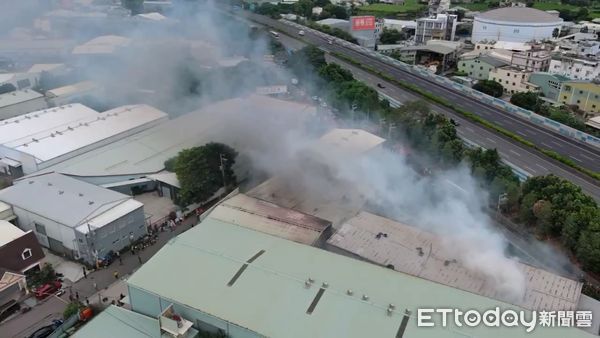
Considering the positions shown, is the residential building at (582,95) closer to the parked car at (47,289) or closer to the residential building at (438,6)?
the residential building at (438,6)

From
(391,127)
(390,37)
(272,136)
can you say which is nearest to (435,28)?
(390,37)

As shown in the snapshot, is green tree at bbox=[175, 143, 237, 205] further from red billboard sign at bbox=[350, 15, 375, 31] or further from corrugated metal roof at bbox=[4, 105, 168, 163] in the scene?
red billboard sign at bbox=[350, 15, 375, 31]

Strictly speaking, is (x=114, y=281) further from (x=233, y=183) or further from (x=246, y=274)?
(x=233, y=183)

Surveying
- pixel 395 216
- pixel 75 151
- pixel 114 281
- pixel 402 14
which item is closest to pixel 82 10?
pixel 75 151

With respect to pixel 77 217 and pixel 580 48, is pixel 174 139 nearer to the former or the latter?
pixel 77 217

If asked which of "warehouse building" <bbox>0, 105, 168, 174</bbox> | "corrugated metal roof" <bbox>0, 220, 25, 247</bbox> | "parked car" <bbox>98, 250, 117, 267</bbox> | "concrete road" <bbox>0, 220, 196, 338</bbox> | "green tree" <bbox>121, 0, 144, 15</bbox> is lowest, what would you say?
"concrete road" <bbox>0, 220, 196, 338</bbox>

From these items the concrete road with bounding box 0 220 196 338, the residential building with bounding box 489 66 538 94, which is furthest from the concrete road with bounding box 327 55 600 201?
the concrete road with bounding box 0 220 196 338

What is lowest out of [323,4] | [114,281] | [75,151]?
[114,281]
